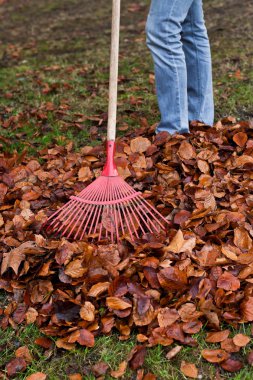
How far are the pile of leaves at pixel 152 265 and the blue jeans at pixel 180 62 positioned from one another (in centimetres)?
29

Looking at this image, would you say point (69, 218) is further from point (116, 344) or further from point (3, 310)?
point (116, 344)

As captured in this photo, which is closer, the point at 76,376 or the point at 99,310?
the point at 76,376

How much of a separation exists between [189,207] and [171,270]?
0.50 metres

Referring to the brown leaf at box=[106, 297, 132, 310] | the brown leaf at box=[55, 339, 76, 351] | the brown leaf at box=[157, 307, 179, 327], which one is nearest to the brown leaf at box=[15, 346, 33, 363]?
the brown leaf at box=[55, 339, 76, 351]

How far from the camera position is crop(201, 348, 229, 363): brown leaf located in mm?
1821

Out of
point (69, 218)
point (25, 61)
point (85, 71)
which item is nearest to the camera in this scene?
point (69, 218)

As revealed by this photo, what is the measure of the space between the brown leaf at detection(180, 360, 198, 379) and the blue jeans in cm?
154

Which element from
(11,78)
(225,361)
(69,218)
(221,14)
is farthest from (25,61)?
(225,361)

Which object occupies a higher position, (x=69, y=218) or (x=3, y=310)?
(x=69, y=218)

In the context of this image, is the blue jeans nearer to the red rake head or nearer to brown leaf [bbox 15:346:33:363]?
the red rake head

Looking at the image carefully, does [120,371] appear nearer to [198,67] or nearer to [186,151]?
[186,151]

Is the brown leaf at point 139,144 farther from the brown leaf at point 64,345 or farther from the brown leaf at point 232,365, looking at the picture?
the brown leaf at point 232,365

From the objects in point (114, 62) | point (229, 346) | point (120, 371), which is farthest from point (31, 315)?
point (114, 62)

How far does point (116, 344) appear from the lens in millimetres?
1937
